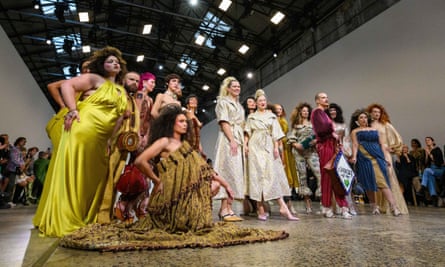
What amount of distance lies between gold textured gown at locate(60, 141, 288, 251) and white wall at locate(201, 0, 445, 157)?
18.9ft

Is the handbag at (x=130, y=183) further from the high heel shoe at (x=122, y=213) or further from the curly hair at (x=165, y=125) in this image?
the curly hair at (x=165, y=125)

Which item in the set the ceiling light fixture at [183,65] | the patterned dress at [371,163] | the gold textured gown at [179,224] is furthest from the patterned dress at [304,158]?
the ceiling light fixture at [183,65]

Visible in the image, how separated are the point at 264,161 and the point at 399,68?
16.5 ft

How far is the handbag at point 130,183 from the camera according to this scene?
2580mm

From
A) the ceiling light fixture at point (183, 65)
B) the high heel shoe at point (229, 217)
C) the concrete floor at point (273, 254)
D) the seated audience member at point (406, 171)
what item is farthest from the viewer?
the ceiling light fixture at point (183, 65)

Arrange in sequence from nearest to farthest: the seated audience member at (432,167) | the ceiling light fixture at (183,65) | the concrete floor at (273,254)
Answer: the concrete floor at (273,254)
the seated audience member at (432,167)
the ceiling light fixture at (183,65)

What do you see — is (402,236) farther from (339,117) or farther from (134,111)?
(339,117)

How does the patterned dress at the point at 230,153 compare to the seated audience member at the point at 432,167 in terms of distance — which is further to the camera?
the seated audience member at the point at 432,167

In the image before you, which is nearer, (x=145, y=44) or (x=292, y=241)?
(x=292, y=241)

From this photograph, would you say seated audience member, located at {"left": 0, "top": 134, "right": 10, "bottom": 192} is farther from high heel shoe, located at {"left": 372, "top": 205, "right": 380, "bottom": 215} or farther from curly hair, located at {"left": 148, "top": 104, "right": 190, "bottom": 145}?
high heel shoe, located at {"left": 372, "top": 205, "right": 380, "bottom": 215}

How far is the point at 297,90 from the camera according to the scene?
1010 centimetres

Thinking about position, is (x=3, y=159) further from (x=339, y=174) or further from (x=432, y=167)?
(x=432, y=167)

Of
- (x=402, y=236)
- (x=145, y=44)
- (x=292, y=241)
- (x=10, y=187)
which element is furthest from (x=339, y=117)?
(x=145, y=44)

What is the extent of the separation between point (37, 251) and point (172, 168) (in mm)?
835
